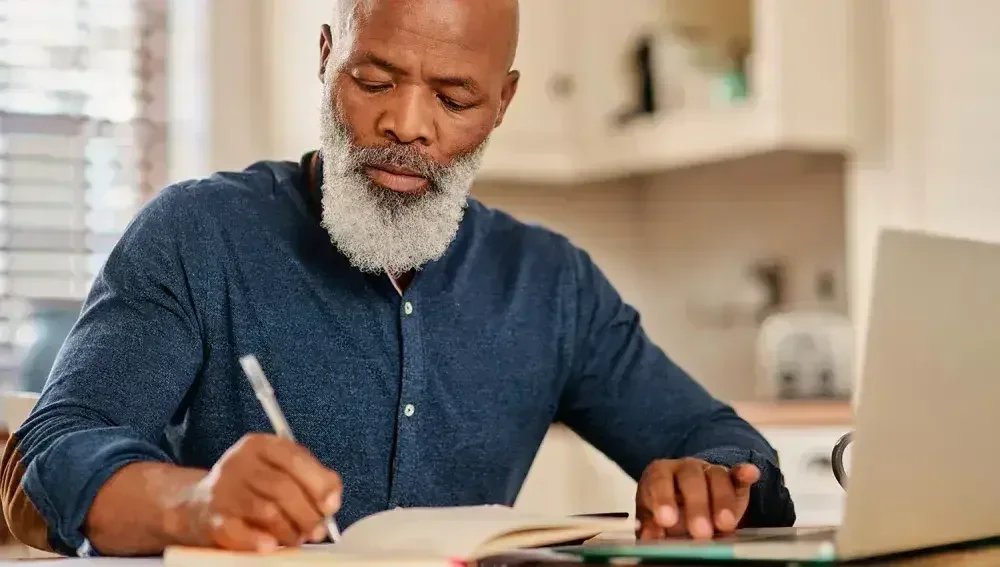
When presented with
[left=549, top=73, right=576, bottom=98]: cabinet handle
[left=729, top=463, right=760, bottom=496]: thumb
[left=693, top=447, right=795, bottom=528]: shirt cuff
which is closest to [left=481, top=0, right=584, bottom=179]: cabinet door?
Answer: [left=549, top=73, right=576, bottom=98]: cabinet handle

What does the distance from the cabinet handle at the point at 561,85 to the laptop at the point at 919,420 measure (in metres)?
2.60

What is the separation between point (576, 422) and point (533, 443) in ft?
0.25

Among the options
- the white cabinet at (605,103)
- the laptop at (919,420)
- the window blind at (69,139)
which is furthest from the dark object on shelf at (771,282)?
the laptop at (919,420)

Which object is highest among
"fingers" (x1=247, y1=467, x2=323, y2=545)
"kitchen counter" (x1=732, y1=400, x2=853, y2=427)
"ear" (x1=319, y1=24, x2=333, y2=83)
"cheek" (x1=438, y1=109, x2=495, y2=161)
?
"ear" (x1=319, y1=24, x2=333, y2=83)

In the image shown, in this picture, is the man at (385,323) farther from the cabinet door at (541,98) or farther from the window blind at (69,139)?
the window blind at (69,139)

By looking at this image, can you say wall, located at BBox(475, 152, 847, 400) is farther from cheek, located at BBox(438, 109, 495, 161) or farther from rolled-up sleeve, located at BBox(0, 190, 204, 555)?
rolled-up sleeve, located at BBox(0, 190, 204, 555)

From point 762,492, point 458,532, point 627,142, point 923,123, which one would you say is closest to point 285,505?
point 458,532

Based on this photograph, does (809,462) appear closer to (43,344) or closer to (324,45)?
(324,45)

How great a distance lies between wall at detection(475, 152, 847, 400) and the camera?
3207 millimetres

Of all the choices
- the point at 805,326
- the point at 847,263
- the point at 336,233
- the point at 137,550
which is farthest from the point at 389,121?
the point at 847,263

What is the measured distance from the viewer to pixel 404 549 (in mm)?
872

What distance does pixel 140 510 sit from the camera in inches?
37.2

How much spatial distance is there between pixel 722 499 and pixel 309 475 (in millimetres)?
357

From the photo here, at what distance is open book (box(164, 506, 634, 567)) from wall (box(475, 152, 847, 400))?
2339 mm
